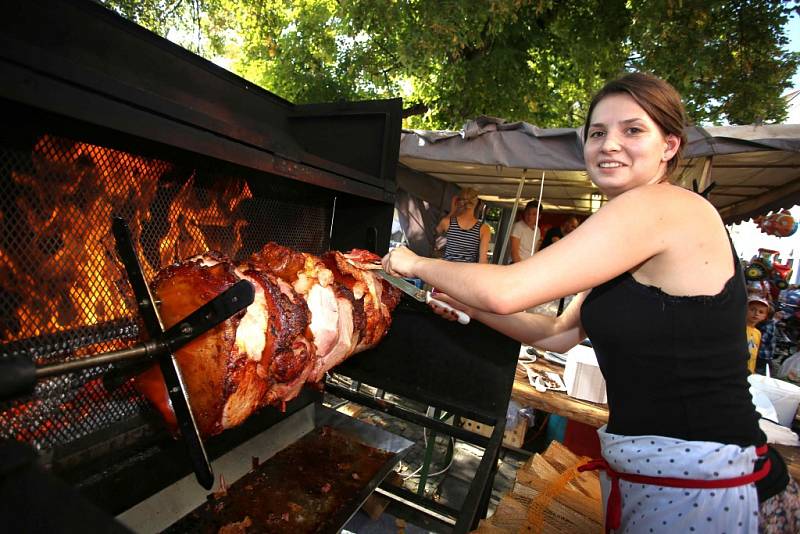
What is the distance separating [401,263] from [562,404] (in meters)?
2.07

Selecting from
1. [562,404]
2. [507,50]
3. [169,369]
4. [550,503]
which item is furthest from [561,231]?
[169,369]

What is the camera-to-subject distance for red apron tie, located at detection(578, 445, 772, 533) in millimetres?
1311

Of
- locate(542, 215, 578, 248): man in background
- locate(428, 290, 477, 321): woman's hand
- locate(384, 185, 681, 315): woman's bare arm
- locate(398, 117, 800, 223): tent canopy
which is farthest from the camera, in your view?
locate(542, 215, 578, 248): man in background

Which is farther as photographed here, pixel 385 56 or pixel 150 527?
pixel 385 56

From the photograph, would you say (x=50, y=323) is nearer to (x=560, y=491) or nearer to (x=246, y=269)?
(x=246, y=269)

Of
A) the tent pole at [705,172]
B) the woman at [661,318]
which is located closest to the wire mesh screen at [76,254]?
the woman at [661,318]

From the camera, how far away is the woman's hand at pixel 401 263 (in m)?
1.72

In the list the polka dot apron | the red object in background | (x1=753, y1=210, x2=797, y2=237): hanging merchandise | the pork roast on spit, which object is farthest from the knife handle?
(x1=753, y1=210, x2=797, y2=237): hanging merchandise

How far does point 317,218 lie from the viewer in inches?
91.2

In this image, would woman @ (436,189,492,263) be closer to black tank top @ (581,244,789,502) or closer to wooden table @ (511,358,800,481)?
wooden table @ (511,358,800,481)

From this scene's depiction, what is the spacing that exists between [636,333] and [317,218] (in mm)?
1632

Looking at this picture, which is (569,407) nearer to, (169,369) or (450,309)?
(450,309)

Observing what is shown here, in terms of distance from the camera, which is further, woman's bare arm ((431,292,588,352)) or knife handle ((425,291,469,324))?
woman's bare arm ((431,292,588,352))

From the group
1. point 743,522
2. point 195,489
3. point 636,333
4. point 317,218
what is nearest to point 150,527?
point 195,489
